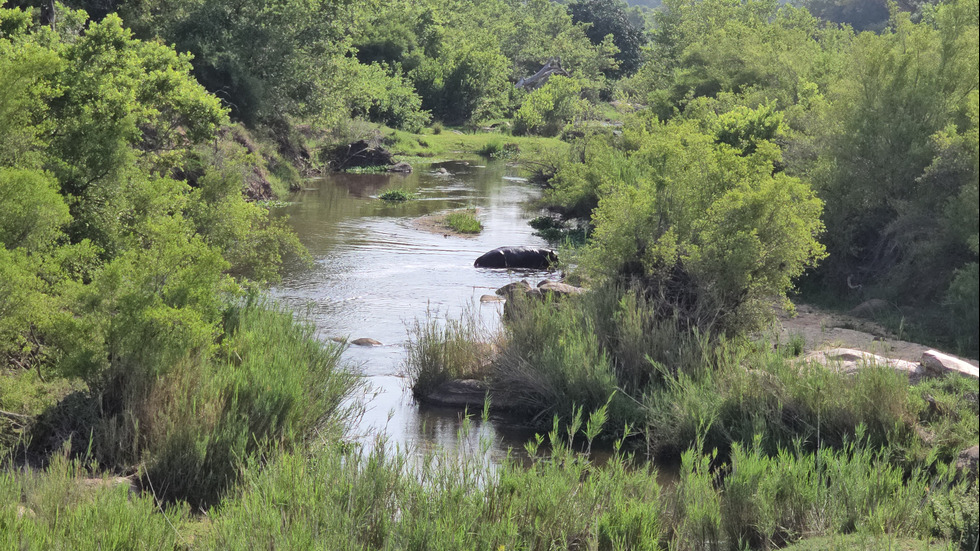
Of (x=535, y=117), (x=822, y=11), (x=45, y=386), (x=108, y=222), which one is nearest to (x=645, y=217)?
(x=108, y=222)

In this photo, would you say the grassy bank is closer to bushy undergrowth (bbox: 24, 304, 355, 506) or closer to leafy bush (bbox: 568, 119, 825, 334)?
bushy undergrowth (bbox: 24, 304, 355, 506)

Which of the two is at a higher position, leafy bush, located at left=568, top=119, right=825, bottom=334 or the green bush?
leafy bush, located at left=568, top=119, right=825, bottom=334

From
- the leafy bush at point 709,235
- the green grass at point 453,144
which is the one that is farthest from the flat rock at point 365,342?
the green grass at point 453,144

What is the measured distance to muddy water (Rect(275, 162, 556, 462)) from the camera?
11.7 meters

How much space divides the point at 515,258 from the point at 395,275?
10.8 ft

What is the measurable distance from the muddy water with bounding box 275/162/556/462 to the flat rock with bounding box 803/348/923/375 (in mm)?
3774

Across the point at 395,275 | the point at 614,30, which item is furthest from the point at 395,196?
the point at 614,30

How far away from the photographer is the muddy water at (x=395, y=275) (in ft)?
38.4

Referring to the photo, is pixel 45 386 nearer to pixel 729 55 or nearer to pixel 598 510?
pixel 598 510

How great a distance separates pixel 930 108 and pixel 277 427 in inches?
526

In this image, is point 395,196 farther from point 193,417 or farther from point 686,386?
point 193,417

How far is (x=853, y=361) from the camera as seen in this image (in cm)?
1128

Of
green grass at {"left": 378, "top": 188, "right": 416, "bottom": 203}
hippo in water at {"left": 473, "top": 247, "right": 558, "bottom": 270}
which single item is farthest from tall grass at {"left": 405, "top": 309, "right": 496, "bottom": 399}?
green grass at {"left": 378, "top": 188, "right": 416, "bottom": 203}

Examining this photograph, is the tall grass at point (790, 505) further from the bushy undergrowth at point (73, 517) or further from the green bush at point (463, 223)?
the green bush at point (463, 223)
